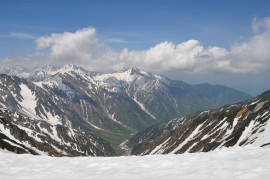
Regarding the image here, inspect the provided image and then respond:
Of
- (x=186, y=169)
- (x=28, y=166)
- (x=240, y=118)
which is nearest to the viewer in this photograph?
(x=186, y=169)

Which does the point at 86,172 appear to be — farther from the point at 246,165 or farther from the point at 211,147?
the point at 211,147

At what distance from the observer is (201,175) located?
15234 millimetres

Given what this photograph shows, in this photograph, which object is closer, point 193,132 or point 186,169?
point 186,169

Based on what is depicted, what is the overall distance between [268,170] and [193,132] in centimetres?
18883

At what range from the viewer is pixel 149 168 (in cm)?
1869

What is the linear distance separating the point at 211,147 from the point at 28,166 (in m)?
121

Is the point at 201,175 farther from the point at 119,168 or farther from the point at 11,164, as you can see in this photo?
the point at 11,164

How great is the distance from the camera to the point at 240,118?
495ft

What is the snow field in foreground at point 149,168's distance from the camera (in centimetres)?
1544

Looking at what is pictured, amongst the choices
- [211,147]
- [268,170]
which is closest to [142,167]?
[268,170]

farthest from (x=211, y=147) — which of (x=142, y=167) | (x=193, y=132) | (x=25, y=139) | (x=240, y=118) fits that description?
(x=25, y=139)

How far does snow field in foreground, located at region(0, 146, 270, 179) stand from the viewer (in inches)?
608

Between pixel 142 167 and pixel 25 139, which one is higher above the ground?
pixel 142 167

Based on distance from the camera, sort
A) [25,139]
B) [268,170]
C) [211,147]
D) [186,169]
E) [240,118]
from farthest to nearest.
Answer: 1. [25,139]
2. [240,118]
3. [211,147]
4. [186,169]
5. [268,170]
